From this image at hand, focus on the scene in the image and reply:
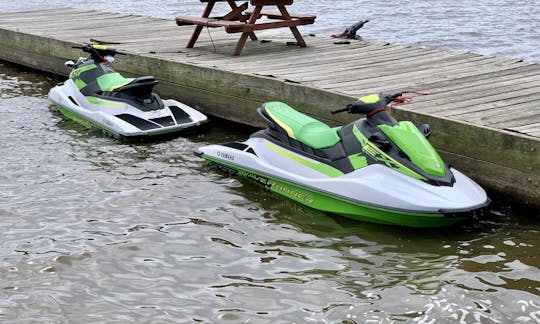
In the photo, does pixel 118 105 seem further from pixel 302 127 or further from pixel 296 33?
pixel 296 33

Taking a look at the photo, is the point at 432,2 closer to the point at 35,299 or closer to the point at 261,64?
the point at 261,64

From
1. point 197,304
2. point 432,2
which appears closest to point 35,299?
point 197,304

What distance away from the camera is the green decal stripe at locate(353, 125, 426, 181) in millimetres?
6488

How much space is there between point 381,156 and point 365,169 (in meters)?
0.19

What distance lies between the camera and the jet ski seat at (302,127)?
7.18 m

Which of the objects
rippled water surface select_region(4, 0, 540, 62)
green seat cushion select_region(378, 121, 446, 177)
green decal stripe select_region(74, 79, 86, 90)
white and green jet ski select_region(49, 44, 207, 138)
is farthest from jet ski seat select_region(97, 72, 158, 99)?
rippled water surface select_region(4, 0, 540, 62)

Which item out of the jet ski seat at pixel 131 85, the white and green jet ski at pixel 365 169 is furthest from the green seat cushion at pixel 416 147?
the jet ski seat at pixel 131 85

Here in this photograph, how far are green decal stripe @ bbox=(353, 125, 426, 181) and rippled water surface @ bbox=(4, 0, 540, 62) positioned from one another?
9542 millimetres

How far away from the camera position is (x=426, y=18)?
21375mm

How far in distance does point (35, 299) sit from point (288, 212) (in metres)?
2.52

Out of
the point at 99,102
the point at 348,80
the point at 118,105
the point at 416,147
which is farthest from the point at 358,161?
the point at 99,102

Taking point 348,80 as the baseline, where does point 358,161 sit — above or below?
below

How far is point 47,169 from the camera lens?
8.38 meters

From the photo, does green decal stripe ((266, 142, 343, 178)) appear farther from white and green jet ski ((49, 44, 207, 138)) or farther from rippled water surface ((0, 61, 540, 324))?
white and green jet ski ((49, 44, 207, 138))
